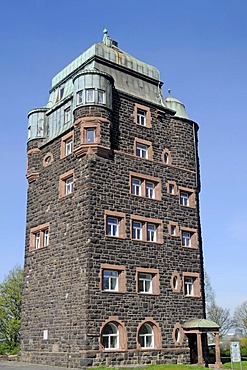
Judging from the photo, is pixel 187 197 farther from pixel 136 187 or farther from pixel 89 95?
pixel 89 95

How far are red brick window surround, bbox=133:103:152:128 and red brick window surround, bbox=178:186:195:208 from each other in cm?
559

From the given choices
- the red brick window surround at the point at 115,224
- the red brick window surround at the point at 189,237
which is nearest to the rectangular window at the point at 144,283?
the red brick window surround at the point at 115,224

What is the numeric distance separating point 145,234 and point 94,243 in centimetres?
466

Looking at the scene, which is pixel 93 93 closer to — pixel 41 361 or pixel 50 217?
pixel 50 217

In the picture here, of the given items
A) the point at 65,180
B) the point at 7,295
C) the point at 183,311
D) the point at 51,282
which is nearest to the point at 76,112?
the point at 65,180

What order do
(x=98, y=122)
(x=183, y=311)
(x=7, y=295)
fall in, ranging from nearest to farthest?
(x=98, y=122) → (x=183, y=311) → (x=7, y=295)

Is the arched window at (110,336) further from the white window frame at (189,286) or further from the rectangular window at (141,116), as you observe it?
the rectangular window at (141,116)

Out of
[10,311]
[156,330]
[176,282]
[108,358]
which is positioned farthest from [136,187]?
[10,311]

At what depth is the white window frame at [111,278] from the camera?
97.2 ft

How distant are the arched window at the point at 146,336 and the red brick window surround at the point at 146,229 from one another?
18.7 feet

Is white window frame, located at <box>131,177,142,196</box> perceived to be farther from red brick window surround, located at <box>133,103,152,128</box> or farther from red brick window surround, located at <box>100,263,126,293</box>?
red brick window surround, located at <box>100,263,126,293</box>

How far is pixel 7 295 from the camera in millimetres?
56281

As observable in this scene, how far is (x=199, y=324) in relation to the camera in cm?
3241

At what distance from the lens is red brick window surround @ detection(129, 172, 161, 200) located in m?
33.3
